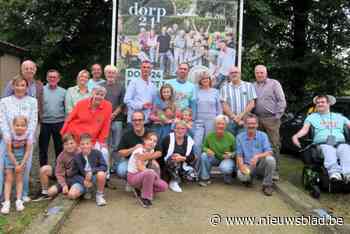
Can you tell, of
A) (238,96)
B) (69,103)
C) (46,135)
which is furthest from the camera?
(238,96)

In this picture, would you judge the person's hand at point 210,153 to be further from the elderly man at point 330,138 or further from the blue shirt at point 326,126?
the blue shirt at point 326,126

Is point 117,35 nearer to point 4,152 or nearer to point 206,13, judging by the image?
point 206,13

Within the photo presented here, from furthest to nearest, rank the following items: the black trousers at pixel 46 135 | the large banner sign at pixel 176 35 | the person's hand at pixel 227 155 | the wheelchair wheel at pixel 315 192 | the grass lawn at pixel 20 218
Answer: the large banner sign at pixel 176 35, the black trousers at pixel 46 135, the person's hand at pixel 227 155, the wheelchair wheel at pixel 315 192, the grass lawn at pixel 20 218

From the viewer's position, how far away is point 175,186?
21.2 ft

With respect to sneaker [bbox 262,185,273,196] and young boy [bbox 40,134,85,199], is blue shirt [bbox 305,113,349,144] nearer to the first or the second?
sneaker [bbox 262,185,273,196]

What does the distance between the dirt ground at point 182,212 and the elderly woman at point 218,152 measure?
0.24 meters

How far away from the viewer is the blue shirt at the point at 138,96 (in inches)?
268

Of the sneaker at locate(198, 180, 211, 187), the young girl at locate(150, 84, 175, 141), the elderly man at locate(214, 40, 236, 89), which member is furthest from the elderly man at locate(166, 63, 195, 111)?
the elderly man at locate(214, 40, 236, 89)

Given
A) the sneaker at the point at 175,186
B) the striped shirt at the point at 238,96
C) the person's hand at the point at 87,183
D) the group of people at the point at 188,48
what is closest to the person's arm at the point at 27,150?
the person's hand at the point at 87,183

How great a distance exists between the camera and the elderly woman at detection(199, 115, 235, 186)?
6.64 meters

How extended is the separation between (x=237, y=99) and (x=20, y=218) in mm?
3712

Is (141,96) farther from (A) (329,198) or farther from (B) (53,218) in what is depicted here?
(A) (329,198)

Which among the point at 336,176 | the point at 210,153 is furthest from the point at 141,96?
the point at 336,176

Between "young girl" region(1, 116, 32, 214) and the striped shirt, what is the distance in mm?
3107
